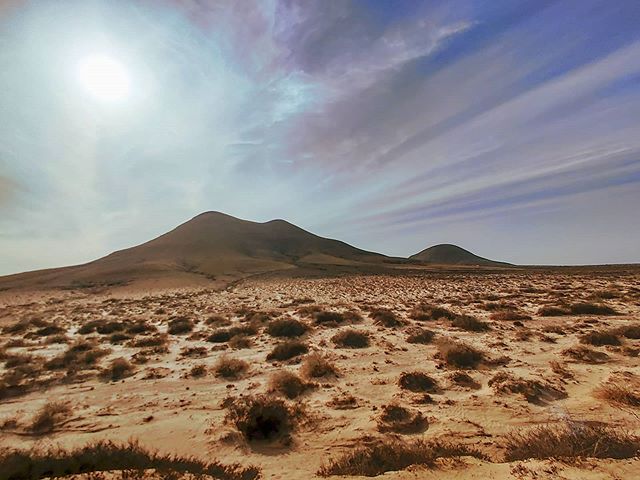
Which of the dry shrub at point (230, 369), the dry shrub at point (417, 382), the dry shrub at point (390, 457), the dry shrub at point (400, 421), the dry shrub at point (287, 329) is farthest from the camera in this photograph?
the dry shrub at point (287, 329)

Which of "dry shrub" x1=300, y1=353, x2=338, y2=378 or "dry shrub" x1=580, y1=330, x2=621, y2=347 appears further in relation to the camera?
"dry shrub" x1=580, y1=330, x2=621, y2=347

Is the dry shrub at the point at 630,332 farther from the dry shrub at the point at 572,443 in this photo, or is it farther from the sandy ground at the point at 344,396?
the dry shrub at the point at 572,443

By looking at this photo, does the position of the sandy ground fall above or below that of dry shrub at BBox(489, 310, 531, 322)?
below

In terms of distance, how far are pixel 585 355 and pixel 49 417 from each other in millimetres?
13784

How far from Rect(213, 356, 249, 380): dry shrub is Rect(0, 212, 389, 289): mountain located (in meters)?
46.9

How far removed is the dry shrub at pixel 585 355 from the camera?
909cm

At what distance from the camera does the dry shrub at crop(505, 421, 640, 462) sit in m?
4.53

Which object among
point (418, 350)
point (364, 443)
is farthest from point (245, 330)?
point (364, 443)

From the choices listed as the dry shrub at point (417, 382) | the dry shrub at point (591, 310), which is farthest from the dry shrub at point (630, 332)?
the dry shrub at point (417, 382)

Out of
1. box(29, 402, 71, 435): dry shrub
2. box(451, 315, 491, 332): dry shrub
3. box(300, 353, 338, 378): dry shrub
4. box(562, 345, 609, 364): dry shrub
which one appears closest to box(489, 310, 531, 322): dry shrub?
box(451, 315, 491, 332): dry shrub

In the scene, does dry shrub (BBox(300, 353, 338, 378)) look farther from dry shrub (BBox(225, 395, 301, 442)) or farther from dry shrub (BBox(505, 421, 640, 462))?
dry shrub (BBox(505, 421, 640, 462))

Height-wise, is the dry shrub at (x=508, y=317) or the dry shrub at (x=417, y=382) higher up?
the dry shrub at (x=508, y=317)

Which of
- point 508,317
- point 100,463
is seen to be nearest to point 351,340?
point 508,317

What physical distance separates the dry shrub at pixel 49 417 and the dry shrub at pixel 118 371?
2.24 metres
